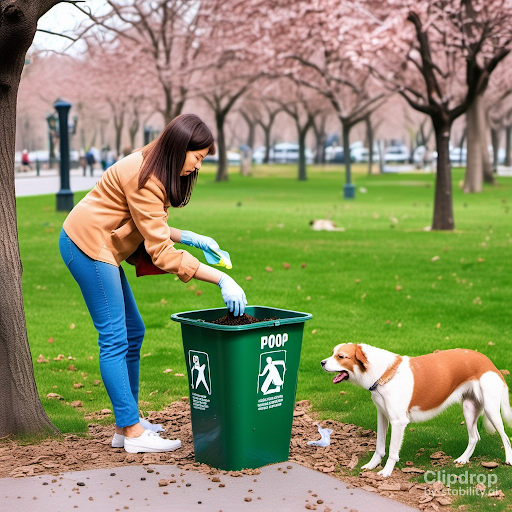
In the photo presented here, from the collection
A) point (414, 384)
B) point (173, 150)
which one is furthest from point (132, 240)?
point (414, 384)

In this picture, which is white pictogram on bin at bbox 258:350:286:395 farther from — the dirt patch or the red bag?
the red bag

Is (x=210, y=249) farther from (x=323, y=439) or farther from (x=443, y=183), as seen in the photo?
(x=443, y=183)

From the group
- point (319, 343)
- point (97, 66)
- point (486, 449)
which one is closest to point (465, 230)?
point (319, 343)

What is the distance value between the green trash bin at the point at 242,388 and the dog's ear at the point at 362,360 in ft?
1.04

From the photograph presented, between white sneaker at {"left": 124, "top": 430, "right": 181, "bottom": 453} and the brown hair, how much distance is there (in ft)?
4.48

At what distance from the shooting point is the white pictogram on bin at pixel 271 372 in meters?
4.31

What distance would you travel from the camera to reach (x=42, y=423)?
4949mm

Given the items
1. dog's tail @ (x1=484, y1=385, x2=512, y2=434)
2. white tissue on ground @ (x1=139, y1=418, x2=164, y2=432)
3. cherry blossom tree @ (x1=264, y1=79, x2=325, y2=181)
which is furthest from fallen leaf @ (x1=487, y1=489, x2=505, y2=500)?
cherry blossom tree @ (x1=264, y1=79, x2=325, y2=181)

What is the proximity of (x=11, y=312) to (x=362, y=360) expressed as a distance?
207 cm

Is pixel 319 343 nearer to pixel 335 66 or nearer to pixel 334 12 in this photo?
pixel 334 12

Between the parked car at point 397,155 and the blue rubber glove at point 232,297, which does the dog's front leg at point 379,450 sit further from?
the parked car at point 397,155

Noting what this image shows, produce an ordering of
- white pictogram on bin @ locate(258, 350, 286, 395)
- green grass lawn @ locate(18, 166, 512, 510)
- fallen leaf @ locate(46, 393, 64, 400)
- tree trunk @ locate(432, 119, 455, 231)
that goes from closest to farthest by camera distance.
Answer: white pictogram on bin @ locate(258, 350, 286, 395) < green grass lawn @ locate(18, 166, 512, 510) < fallen leaf @ locate(46, 393, 64, 400) < tree trunk @ locate(432, 119, 455, 231)

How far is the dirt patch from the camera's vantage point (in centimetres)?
416

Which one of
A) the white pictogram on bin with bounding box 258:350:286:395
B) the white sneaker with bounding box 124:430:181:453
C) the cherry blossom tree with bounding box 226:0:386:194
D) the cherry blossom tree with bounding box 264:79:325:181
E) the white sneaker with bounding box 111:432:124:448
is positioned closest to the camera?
the white pictogram on bin with bounding box 258:350:286:395
